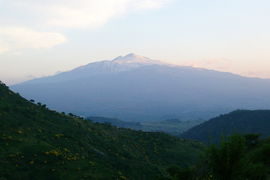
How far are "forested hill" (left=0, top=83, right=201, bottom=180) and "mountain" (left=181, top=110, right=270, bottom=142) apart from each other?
80.0 metres

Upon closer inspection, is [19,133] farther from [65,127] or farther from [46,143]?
[65,127]

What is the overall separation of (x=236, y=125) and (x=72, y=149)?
12229 cm

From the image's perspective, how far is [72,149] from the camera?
3697cm

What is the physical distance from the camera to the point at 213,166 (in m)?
15.2

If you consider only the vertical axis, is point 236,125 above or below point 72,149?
above

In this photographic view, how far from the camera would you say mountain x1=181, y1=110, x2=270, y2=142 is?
437 ft

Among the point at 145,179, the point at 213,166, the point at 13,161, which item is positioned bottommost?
the point at 145,179

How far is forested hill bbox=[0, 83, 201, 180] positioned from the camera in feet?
94.1

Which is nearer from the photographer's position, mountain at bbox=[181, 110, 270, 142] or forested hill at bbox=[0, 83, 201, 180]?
forested hill at bbox=[0, 83, 201, 180]

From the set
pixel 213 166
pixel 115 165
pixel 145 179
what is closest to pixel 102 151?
pixel 115 165

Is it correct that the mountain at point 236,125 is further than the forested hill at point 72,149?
Yes

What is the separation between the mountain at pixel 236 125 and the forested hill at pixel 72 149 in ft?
262

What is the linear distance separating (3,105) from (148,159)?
70.2 ft

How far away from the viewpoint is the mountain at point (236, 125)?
133 m
